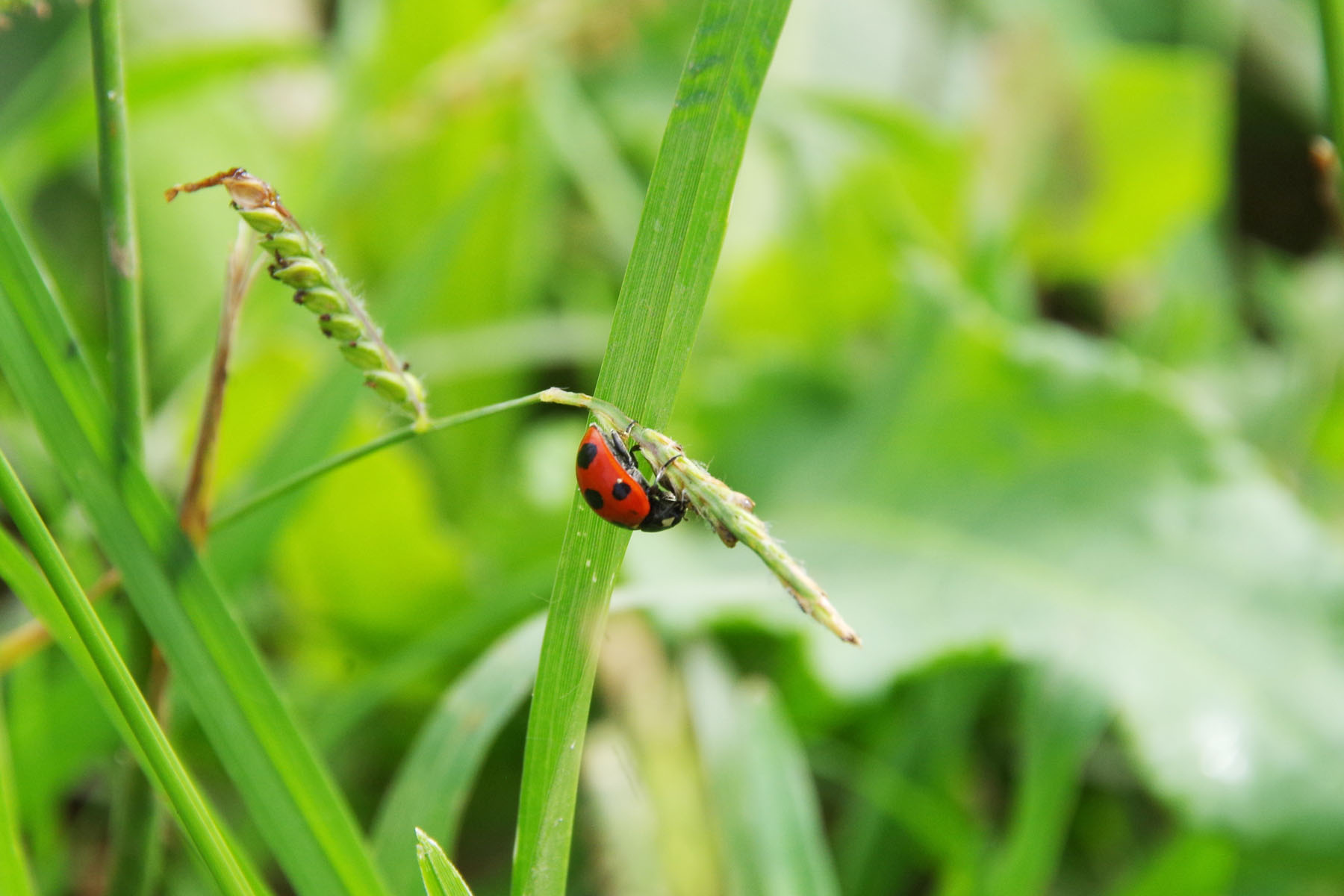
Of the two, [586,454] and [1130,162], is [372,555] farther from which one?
[1130,162]

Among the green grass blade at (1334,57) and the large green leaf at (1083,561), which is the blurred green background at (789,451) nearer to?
the large green leaf at (1083,561)

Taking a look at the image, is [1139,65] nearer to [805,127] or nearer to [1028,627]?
[805,127]

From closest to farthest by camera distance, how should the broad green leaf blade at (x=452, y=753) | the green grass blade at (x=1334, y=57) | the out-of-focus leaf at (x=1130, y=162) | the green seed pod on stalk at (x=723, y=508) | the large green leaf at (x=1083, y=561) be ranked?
the green seed pod on stalk at (x=723, y=508) < the green grass blade at (x=1334, y=57) < the broad green leaf blade at (x=452, y=753) < the large green leaf at (x=1083, y=561) < the out-of-focus leaf at (x=1130, y=162)

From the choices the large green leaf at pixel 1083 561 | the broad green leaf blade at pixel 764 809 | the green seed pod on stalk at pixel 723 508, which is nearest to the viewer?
the green seed pod on stalk at pixel 723 508

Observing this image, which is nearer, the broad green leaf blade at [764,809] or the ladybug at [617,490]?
the ladybug at [617,490]

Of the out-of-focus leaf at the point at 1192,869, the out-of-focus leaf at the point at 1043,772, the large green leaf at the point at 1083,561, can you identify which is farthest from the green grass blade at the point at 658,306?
the out-of-focus leaf at the point at 1192,869

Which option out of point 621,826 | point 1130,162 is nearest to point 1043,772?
point 621,826

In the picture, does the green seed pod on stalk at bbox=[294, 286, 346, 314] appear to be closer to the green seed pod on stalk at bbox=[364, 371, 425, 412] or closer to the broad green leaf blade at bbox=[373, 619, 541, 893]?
the green seed pod on stalk at bbox=[364, 371, 425, 412]

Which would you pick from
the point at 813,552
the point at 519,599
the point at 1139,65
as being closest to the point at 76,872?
the point at 519,599

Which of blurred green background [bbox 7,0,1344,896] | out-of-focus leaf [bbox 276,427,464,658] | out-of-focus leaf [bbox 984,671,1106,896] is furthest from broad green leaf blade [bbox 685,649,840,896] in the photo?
out-of-focus leaf [bbox 276,427,464,658]
